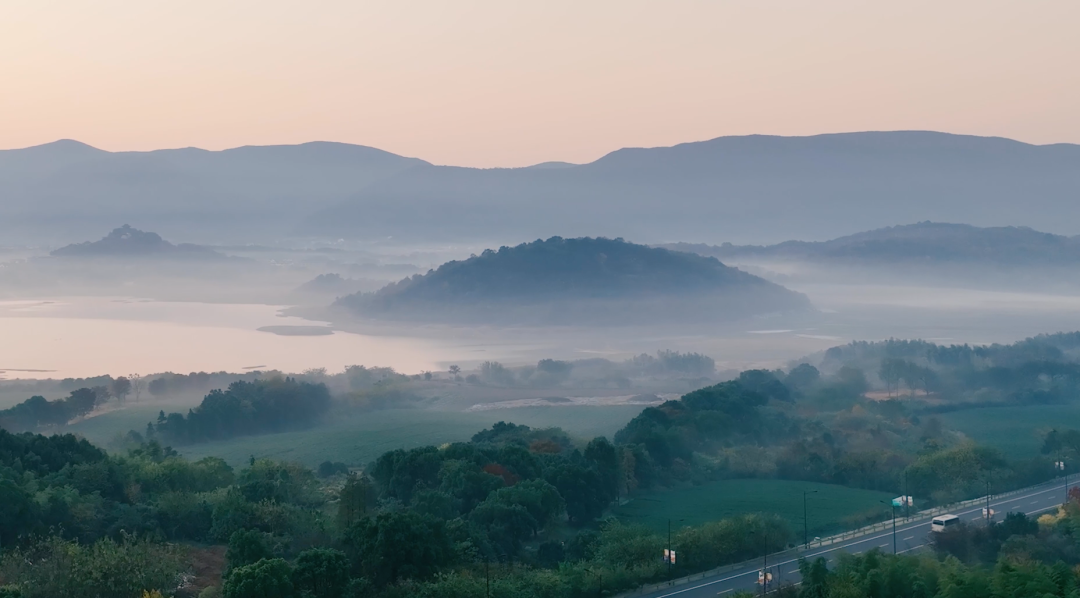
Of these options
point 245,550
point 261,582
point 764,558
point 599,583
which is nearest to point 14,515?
point 245,550

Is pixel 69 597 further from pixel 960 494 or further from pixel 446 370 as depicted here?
pixel 446 370

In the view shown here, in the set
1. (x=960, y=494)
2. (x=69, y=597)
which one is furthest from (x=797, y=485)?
(x=69, y=597)

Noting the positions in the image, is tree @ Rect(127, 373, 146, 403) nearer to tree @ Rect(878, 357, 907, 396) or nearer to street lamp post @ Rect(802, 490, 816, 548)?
street lamp post @ Rect(802, 490, 816, 548)

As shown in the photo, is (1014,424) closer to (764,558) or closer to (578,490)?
(578,490)

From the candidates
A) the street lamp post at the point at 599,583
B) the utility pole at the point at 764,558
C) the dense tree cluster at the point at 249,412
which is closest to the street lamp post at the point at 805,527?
the utility pole at the point at 764,558

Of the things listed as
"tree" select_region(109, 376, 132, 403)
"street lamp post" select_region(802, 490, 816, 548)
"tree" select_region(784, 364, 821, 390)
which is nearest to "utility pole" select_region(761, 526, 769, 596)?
"street lamp post" select_region(802, 490, 816, 548)

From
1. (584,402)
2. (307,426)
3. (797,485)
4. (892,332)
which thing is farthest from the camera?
(892,332)
